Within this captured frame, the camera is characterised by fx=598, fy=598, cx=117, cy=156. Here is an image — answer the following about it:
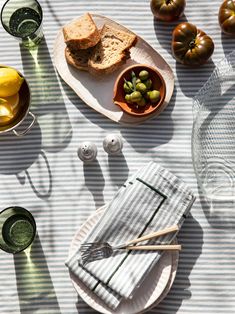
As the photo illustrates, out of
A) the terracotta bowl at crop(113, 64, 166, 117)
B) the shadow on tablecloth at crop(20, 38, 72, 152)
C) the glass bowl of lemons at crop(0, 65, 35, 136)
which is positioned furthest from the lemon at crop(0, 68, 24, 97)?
the terracotta bowl at crop(113, 64, 166, 117)

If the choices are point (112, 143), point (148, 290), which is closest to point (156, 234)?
point (148, 290)

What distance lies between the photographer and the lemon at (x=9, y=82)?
1.39 m

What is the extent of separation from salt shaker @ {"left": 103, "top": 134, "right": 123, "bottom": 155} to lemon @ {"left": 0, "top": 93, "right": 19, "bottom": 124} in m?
0.23

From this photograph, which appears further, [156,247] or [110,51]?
[110,51]

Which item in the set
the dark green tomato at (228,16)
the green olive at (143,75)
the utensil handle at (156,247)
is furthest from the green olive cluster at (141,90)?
the utensil handle at (156,247)

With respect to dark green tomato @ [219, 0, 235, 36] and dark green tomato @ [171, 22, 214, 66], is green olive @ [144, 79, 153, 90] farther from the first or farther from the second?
dark green tomato @ [219, 0, 235, 36]

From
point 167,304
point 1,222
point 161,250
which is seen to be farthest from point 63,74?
point 167,304

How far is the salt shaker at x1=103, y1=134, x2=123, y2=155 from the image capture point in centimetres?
144

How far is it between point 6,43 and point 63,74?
18 centimetres

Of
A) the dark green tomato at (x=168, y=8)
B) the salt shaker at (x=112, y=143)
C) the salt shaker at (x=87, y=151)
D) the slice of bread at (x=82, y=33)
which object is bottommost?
the salt shaker at (x=87, y=151)

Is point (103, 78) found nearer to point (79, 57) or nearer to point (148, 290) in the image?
point (79, 57)

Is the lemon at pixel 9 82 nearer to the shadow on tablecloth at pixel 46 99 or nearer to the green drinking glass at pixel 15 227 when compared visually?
the shadow on tablecloth at pixel 46 99

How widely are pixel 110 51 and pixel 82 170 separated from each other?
1.00 feet

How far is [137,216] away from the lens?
4.58 ft
